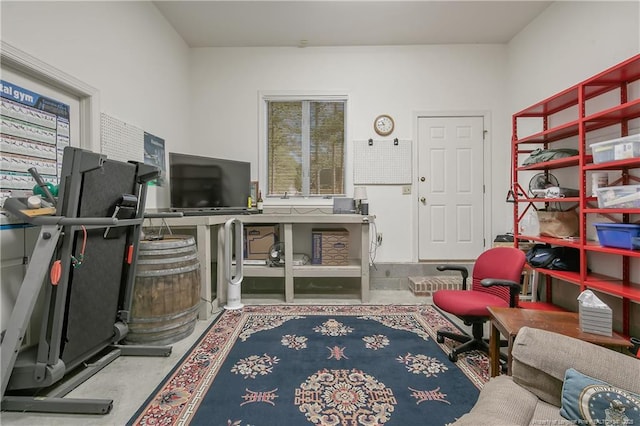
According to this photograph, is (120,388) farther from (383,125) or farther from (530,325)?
(383,125)

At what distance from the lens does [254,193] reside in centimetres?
399

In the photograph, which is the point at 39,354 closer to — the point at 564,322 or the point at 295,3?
the point at 564,322

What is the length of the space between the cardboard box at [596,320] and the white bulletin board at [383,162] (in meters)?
2.63

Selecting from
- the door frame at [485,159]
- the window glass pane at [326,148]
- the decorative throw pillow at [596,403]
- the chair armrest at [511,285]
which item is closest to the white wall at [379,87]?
the door frame at [485,159]

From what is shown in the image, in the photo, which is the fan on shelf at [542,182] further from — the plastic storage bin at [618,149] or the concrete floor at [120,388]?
the concrete floor at [120,388]

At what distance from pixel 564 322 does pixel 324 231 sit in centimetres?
239

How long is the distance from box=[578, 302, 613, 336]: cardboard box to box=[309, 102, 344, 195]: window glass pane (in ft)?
9.58

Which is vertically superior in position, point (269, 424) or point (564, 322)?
point (564, 322)

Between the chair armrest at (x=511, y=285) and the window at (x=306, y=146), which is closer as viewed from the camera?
the chair armrest at (x=511, y=285)

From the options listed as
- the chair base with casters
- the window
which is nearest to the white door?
the window

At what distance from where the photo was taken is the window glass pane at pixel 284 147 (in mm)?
4078

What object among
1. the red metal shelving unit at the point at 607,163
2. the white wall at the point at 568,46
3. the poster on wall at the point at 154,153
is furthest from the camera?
the poster on wall at the point at 154,153

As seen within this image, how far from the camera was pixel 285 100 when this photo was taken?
13.2 feet

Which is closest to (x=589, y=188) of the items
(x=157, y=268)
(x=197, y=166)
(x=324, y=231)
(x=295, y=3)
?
(x=324, y=231)
